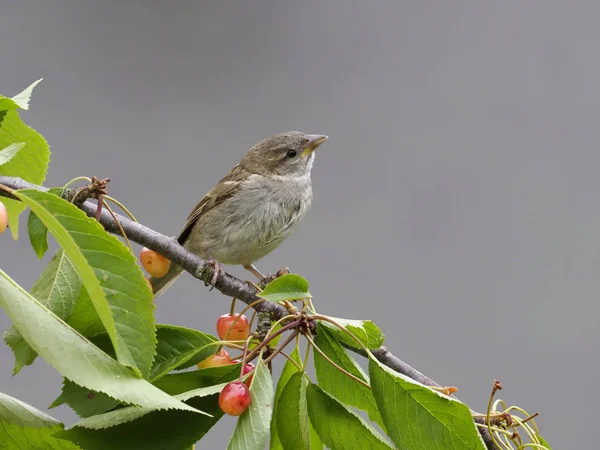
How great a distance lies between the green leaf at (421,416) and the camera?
2.46 ft

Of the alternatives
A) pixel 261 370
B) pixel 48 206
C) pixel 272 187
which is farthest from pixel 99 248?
pixel 272 187

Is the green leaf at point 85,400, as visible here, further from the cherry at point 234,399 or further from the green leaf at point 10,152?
the green leaf at point 10,152

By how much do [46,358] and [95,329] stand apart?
174 millimetres

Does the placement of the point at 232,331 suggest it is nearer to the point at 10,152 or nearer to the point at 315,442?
the point at 315,442

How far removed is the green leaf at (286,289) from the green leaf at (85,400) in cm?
19

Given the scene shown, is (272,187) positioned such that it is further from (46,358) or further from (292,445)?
(46,358)

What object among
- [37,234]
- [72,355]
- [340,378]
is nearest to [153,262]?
[37,234]

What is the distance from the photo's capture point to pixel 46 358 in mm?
622

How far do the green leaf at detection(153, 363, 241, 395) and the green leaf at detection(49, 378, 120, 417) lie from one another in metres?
0.07

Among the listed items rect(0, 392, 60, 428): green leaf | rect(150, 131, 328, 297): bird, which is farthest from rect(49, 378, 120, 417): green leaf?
rect(150, 131, 328, 297): bird

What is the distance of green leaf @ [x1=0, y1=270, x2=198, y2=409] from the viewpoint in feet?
2.05

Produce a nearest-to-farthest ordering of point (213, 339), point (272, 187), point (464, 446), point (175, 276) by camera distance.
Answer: point (464, 446) → point (213, 339) → point (175, 276) → point (272, 187)

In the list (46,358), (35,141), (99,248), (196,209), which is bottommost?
(46,358)

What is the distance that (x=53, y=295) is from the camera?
2.71ft
